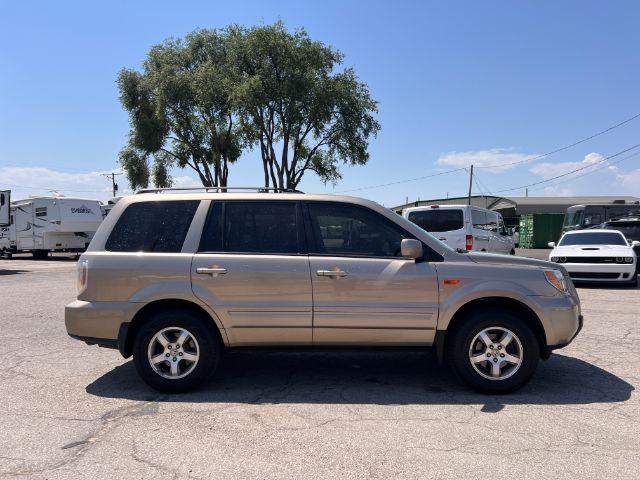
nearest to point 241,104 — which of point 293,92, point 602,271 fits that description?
point 293,92

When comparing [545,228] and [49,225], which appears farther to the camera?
[545,228]

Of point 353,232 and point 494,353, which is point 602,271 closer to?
point 494,353

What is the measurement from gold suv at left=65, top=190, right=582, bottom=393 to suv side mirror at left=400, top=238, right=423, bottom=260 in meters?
0.01

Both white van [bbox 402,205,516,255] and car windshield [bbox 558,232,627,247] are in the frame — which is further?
white van [bbox 402,205,516,255]

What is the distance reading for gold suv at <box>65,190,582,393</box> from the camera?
473 centimetres

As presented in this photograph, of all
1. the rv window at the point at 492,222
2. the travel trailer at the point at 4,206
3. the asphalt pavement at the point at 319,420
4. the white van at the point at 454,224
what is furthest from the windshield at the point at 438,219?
the travel trailer at the point at 4,206

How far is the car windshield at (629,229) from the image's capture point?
16391 millimetres

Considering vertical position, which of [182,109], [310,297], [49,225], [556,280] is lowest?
[310,297]

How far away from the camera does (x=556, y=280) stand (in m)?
4.88

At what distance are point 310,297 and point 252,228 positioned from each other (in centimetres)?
86

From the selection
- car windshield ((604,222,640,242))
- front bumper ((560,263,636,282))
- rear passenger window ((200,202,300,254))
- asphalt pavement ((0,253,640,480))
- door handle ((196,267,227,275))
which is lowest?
asphalt pavement ((0,253,640,480))

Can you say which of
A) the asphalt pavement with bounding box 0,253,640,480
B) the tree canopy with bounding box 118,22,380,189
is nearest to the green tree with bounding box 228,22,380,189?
the tree canopy with bounding box 118,22,380,189

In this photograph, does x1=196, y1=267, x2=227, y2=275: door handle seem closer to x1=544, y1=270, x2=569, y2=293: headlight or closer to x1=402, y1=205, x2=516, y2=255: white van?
x1=544, y1=270, x2=569, y2=293: headlight

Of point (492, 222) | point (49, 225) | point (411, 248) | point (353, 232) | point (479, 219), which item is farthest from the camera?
point (49, 225)
